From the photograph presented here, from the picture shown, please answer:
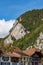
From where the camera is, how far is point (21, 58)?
78.6 meters

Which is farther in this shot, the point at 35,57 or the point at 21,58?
the point at 35,57

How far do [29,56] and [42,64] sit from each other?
567cm

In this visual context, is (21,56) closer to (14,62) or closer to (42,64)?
(14,62)

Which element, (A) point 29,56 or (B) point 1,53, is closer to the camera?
(B) point 1,53

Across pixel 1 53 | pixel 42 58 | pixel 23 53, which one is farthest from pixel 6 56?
pixel 42 58

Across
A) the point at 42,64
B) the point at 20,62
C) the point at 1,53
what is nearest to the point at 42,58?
the point at 42,64

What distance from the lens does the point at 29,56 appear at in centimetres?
7969

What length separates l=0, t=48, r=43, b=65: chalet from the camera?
74919 mm

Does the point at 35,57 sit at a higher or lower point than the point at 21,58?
higher

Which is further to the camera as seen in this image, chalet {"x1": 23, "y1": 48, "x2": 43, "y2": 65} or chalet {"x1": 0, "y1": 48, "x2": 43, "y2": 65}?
chalet {"x1": 23, "y1": 48, "x2": 43, "y2": 65}

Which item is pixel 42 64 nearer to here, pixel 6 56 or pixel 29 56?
pixel 29 56

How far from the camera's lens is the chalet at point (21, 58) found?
74.9 metres

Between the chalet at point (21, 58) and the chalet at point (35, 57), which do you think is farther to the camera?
the chalet at point (35, 57)

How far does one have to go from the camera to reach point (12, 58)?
76500 millimetres
